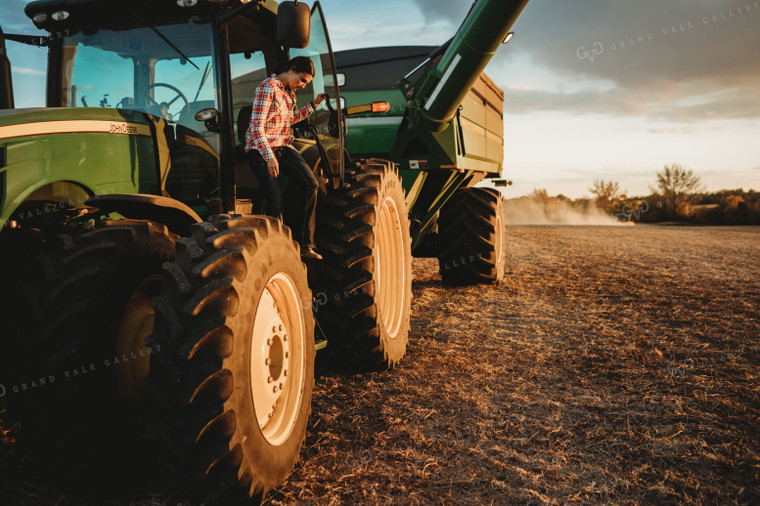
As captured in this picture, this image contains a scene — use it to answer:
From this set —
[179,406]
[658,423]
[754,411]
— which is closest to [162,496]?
[179,406]

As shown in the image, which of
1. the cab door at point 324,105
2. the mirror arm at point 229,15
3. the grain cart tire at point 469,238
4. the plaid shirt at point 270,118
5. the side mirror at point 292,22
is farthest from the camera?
the grain cart tire at point 469,238

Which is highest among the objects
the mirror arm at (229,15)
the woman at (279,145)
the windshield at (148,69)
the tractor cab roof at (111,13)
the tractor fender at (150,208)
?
the tractor cab roof at (111,13)

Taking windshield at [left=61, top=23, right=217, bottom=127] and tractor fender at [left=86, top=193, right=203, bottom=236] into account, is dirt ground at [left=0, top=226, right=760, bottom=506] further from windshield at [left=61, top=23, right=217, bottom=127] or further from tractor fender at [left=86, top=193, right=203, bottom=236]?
windshield at [left=61, top=23, right=217, bottom=127]

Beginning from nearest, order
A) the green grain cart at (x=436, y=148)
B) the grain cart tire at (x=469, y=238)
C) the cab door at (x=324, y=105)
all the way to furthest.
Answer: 1. the cab door at (x=324, y=105)
2. the green grain cart at (x=436, y=148)
3. the grain cart tire at (x=469, y=238)

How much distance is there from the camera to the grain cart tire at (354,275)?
3844mm

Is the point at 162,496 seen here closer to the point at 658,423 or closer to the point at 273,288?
the point at 273,288

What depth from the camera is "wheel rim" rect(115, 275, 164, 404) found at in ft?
8.44

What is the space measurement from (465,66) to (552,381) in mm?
3160

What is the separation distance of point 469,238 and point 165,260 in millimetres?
5405

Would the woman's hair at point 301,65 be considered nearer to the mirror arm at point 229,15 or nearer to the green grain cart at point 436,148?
the mirror arm at point 229,15

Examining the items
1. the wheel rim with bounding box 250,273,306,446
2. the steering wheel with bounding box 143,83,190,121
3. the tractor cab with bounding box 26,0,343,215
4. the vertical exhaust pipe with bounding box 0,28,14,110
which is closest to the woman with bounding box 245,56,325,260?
the tractor cab with bounding box 26,0,343,215

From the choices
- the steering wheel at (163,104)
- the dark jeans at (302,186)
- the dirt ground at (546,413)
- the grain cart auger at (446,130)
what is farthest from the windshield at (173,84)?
the grain cart auger at (446,130)

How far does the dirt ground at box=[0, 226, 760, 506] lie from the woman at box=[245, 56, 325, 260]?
120cm

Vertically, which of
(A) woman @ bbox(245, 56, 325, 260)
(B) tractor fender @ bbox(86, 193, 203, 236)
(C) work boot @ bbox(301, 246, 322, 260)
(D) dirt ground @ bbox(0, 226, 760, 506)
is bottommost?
(D) dirt ground @ bbox(0, 226, 760, 506)
